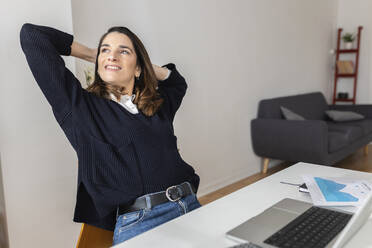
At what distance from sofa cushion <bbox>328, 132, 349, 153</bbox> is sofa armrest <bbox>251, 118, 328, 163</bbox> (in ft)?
0.35

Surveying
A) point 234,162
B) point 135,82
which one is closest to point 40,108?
point 135,82

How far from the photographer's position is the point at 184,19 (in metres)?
2.89

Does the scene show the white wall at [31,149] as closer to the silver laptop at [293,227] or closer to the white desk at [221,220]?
the white desk at [221,220]

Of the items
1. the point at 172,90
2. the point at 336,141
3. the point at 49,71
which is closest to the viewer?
the point at 49,71

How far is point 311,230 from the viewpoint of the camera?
36.0 inches

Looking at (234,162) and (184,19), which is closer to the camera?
(184,19)

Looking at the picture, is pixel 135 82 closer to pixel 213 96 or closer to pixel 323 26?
pixel 213 96

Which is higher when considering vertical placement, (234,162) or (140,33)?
(140,33)

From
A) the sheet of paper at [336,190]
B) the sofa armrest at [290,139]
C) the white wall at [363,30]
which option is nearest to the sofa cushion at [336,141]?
the sofa armrest at [290,139]

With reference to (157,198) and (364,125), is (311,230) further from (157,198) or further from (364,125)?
(364,125)

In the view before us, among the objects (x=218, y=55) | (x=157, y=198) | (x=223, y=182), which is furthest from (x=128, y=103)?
(x=223, y=182)

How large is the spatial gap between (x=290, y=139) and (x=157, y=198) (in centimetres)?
251

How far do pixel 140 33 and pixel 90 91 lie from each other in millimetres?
1261

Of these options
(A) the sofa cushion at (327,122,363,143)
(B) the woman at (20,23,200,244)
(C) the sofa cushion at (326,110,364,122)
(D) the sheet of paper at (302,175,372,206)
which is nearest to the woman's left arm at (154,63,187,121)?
(B) the woman at (20,23,200,244)
